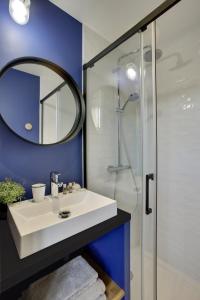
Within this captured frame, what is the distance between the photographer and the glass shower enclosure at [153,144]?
1.20 meters

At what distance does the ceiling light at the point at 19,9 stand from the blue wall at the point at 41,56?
0.08m

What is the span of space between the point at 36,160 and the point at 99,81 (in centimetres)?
88

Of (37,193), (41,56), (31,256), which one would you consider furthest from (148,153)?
(41,56)

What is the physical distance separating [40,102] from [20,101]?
0.14 meters

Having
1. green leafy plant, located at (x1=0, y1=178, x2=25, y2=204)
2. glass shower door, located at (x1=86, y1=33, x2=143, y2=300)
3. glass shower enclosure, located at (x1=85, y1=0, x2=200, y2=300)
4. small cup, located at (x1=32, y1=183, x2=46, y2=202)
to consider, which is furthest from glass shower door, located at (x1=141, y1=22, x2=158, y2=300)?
green leafy plant, located at (x1=0, y1=178, x2=25, y2=204)

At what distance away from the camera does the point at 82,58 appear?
1.52 metres

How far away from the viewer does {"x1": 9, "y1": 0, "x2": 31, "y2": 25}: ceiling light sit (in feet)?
3.31

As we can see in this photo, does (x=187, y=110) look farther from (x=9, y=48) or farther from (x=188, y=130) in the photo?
(x=9, y=48)

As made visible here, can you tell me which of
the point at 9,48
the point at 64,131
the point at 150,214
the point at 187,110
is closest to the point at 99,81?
the point at 64,131

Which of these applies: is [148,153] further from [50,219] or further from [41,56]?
[41,56]

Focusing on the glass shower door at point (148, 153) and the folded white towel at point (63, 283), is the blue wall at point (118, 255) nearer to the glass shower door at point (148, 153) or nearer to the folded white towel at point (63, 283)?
the folded white towel at point (63, 283)

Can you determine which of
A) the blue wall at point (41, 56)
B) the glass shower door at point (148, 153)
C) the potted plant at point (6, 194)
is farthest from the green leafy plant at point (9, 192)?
the glass shower door at point (148, 153)

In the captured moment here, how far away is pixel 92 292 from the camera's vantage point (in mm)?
827

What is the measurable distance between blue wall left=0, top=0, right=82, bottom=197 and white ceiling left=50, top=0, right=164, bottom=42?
0.24 feet
